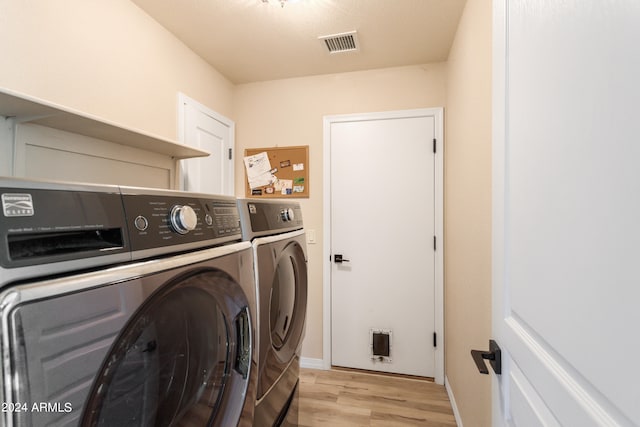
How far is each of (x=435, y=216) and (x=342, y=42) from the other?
59.2 inches

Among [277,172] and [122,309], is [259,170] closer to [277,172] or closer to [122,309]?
[277,172]

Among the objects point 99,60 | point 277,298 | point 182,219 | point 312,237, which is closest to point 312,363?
point 312,237

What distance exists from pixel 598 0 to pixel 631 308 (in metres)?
0.41

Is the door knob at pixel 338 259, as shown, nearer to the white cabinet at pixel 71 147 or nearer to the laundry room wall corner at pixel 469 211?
the laundry room wall corner at pixel 469 211

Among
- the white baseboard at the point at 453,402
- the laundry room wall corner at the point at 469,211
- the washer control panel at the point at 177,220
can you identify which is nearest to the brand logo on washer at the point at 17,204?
the washer control panel at the point at 177,220

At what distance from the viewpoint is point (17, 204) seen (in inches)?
15.6

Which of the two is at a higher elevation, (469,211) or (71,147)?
(71,147)

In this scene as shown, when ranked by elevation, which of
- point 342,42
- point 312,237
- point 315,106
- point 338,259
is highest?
point 342,42

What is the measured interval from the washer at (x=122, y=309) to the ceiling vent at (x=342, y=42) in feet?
5.41

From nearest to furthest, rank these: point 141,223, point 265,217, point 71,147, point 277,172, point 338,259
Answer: point 141,223 → point 265,217 → point 71,147 → point 338,259 → point 277,172

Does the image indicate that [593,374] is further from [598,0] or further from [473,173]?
[473,173]

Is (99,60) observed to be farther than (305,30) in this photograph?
No

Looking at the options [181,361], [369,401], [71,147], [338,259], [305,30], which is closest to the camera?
[181,361]

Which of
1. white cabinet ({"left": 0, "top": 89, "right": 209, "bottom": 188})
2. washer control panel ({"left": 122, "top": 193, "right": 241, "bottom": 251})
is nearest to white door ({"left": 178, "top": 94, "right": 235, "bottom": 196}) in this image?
white cabinet ({"left": 0, "top": 89, "right": 209, "bottom": 188})
